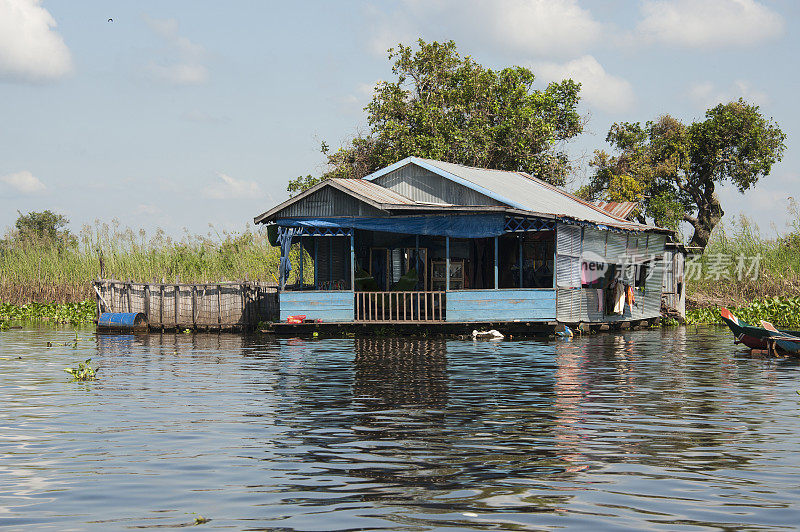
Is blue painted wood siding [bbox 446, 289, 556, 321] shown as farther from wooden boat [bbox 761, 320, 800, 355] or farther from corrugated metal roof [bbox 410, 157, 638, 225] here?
wooden boat [bbox 761, 320, 800, 355]

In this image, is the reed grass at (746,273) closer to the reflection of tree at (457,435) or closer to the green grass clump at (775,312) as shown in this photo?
the green grass clump at (775,312)

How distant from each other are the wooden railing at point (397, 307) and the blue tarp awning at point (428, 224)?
1833 millimetres

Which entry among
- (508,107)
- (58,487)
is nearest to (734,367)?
(58,487)

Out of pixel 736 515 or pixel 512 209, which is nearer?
pixel 736 515

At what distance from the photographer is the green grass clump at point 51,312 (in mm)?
35094

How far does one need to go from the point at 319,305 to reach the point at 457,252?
5.37 m

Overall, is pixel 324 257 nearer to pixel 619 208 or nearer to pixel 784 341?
pixel 619 208

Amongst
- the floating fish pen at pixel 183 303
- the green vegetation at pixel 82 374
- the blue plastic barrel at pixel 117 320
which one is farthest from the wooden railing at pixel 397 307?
the green vegetation at pixel 82 374

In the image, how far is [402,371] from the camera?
55.1 ft

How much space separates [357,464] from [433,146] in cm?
3219

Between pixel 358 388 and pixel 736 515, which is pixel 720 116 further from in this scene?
pixel 736 515

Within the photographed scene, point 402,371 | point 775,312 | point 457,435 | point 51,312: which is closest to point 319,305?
point 402,371

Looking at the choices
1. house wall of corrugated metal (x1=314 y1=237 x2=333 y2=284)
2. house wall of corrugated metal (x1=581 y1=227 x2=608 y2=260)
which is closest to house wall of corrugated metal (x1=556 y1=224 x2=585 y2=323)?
house wall of corrugated metal (x1=581 y1=227 x2=608 y2=260)

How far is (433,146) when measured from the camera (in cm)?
3975
